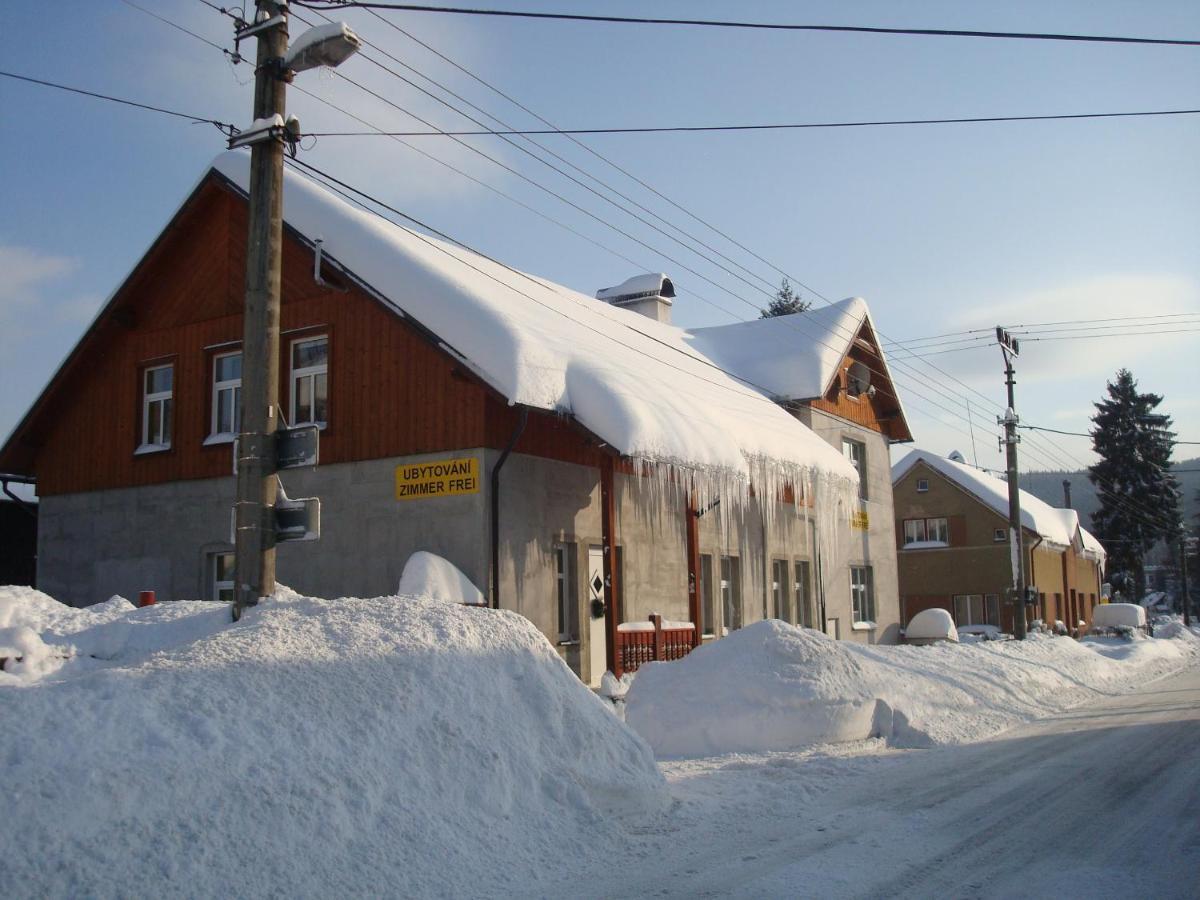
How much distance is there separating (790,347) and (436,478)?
13825 mm

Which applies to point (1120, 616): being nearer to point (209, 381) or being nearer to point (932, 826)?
point (209, 381)

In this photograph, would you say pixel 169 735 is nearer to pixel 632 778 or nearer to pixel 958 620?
pixel 632 778

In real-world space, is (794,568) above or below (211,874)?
above

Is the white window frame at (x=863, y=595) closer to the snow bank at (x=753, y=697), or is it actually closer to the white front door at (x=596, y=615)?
the white front door at (x=596, y=615)

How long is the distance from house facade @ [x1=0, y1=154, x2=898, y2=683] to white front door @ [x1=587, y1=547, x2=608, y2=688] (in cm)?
4

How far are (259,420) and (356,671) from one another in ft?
7.56

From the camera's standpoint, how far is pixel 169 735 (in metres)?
5.68

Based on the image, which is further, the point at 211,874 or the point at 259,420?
the point at 259,420

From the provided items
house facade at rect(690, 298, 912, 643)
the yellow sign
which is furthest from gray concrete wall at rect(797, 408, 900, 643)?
the yellow sign

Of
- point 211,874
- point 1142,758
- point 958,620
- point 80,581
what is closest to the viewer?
point 211,874

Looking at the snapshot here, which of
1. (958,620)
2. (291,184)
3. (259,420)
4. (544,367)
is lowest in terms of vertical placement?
(958,620)

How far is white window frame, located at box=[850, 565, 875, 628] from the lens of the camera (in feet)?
87.6

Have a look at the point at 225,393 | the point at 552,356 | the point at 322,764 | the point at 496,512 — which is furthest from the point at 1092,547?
the point at 322,764

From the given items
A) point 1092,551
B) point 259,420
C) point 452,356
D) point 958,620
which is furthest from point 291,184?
point 1092,551
